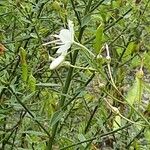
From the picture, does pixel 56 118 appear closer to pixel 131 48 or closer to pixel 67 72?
pixel 131 48

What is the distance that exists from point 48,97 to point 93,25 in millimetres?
536

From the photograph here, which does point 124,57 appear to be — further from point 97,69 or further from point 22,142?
point 97,69

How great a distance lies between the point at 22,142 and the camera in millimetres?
2852

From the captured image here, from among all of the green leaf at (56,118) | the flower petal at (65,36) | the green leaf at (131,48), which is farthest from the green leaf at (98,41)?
the green leaf at (131,48)

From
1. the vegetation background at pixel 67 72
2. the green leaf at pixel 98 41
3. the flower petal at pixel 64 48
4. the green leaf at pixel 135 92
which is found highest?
the vegetation background at pixel 67 72

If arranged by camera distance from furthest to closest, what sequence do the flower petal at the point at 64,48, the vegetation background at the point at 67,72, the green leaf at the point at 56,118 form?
1. the vegetation background at the point at 67,72
2. the green leaf at the point at 56,118
3. the flower petal at the point at 64,48

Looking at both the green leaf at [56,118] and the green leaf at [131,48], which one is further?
the green leaf at [131,48]

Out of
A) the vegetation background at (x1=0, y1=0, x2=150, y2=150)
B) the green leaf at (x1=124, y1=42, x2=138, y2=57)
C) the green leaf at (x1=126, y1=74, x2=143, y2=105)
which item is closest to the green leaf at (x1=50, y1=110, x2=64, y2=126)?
the vegetation background at (x1=0, y1=0, x2=150, y2=150)

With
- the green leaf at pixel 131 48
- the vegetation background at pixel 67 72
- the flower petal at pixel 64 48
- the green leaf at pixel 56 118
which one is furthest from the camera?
the green leaf at pixel 131 48

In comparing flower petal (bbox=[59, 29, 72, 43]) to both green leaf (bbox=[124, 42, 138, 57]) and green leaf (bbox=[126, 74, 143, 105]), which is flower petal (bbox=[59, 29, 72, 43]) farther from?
green leaf (bbox=[124, 42, 138, 57])

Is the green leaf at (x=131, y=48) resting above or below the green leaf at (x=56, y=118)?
above

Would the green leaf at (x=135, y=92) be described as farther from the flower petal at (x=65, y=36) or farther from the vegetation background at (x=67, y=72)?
the vegetation background at (x=67, y=72)

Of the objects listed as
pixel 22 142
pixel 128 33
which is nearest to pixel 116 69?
pixel 128 33

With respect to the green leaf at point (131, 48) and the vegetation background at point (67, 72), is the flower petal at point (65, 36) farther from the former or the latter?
the green leaf at point (131, 48)
